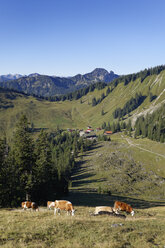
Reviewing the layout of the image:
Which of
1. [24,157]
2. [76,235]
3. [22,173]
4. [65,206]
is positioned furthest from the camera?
[22,173]

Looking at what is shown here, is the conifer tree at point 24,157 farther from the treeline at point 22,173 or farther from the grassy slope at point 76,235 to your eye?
the grassy slope at point 76,235

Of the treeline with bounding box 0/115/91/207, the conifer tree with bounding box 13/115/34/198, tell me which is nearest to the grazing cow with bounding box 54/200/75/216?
the treeline with bounding box 0/115/91/207

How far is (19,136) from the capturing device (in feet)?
117

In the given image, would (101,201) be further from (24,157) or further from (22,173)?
(24,157)

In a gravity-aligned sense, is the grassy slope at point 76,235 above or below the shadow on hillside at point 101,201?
above

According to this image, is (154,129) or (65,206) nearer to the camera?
(65,206)

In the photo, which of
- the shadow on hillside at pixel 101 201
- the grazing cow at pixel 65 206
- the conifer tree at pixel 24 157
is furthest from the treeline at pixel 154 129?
the grazing cow at pixel 65 206

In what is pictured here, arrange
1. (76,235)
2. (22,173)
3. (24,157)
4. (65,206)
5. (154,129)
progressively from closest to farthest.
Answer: (76,235) → (65,206) → (24,157) → (22,173) → (154,129)

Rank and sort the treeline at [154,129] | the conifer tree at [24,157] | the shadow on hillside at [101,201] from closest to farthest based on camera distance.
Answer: the conifer tree at [24,157]
the shadow on hillside at [101,201]
the treeline at [154,129]

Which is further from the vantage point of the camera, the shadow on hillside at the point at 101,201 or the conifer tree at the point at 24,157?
the shadow on hillside at the point at 101,201

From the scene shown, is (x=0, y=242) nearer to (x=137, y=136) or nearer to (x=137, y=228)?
(x=137, y=228)

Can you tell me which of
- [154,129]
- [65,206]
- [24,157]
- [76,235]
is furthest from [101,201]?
[154,129]

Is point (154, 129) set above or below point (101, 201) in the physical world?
above

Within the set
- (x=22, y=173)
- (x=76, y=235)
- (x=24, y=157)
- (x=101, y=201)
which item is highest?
(x=76, y=235)
